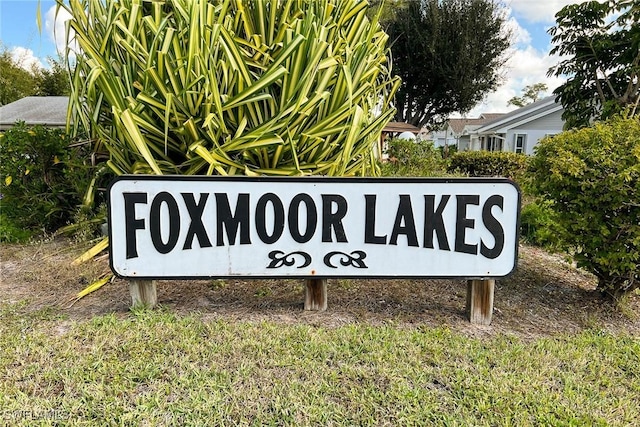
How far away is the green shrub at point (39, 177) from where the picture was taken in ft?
15.2

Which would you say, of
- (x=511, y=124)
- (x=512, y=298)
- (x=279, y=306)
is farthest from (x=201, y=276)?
(x=511, y=124)

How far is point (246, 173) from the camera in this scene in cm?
308

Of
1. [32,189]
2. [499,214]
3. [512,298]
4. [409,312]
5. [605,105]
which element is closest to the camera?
[499,214]

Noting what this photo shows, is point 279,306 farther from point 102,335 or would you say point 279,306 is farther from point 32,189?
point 32,189

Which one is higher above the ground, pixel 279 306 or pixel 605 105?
pixel 605 105

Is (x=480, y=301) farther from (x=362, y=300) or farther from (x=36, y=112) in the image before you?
(x=36, y=112)

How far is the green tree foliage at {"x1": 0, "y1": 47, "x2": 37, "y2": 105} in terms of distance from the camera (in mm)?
19516

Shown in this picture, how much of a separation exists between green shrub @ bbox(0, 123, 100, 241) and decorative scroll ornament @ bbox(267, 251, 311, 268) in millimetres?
2851

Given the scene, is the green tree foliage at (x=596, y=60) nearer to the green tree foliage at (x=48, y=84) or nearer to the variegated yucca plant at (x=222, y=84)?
the variegated yucca plant at (x=222, y=84)

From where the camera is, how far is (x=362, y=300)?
308cm

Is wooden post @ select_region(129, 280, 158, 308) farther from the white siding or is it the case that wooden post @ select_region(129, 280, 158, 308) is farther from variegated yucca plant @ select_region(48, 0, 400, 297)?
the white siding

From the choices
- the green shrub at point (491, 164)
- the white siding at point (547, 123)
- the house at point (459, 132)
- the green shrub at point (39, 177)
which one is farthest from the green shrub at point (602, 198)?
the house at point (459, 132)

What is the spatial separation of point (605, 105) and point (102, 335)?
8.19 meters

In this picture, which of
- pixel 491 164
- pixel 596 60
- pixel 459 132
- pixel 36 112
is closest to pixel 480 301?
pixel 596 60
